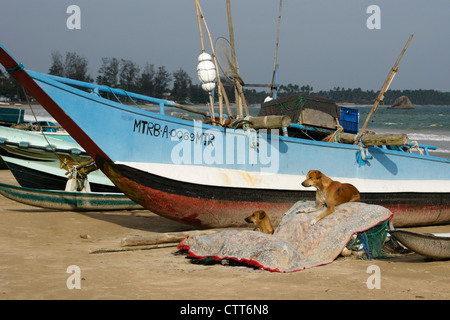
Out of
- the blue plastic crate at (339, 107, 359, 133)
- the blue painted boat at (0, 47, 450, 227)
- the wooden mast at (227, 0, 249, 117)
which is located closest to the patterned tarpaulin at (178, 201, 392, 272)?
the blue painted boat at (0, 47, 450, 227)

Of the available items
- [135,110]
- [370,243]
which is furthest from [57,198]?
[370,243]

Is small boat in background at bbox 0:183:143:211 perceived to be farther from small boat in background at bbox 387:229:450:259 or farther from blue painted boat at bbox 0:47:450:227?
small boat in background at bbox 387:229:450:259

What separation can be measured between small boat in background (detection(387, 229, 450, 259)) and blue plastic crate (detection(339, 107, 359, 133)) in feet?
16.1

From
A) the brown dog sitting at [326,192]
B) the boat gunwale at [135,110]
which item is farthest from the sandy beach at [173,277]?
the boat gunwale at [135,110]

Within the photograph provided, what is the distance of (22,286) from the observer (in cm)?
572

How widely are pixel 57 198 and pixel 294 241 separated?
576cm

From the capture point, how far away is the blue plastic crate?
1146 cm

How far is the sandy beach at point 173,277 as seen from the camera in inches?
215

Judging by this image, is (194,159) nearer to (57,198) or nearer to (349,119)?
(57,198)

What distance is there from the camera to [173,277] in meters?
6.23

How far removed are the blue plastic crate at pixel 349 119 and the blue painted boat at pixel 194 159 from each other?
110 cm

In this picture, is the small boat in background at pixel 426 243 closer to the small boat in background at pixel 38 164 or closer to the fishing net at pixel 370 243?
the fishing net at pixel 370 243

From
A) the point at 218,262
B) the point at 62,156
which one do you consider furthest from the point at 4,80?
the point at 218,262

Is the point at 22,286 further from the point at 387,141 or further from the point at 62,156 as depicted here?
the point at 62,156
